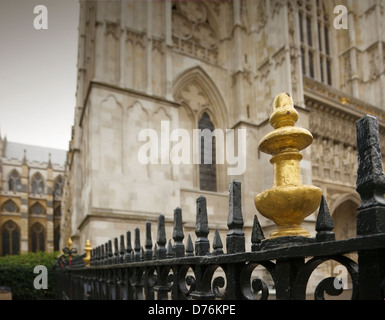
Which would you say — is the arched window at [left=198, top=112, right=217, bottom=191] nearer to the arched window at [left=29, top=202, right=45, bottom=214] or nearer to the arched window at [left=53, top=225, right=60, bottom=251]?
the arched window at [left=53, top=225, right=60, bottom=251]

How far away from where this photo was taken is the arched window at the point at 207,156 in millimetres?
13219

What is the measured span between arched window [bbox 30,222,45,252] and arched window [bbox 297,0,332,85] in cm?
3844

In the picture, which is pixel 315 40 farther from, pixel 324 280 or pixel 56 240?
pixel 56 240

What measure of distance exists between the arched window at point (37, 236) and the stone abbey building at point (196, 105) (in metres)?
32.9

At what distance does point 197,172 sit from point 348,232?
6466 mm

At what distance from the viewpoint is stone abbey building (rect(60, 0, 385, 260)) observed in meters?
10.5

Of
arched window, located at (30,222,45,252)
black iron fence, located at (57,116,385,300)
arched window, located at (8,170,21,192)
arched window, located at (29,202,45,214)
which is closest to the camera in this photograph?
black iron fence, located at (57,116,385,300)

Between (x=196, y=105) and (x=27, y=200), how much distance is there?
36659 millimetres

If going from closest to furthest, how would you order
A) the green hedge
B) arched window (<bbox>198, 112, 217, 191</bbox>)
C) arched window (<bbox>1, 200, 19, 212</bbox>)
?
1. the green hedge
2. arched window (<bbox>198, 112, 217, 191</bbox>)
3. arched window (<bbox>1, 200, 19, 212</bbox>)

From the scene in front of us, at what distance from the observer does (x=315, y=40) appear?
16609 mm

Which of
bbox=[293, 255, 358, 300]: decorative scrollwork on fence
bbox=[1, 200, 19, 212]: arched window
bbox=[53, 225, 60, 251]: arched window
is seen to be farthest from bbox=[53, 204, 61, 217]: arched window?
bbox=[293, 255, 358, 300]: decorative scrollwork on fence

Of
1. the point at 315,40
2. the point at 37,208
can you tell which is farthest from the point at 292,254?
the point at 37,208

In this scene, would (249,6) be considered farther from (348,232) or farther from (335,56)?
(348,232)

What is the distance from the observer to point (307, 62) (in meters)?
15.8
